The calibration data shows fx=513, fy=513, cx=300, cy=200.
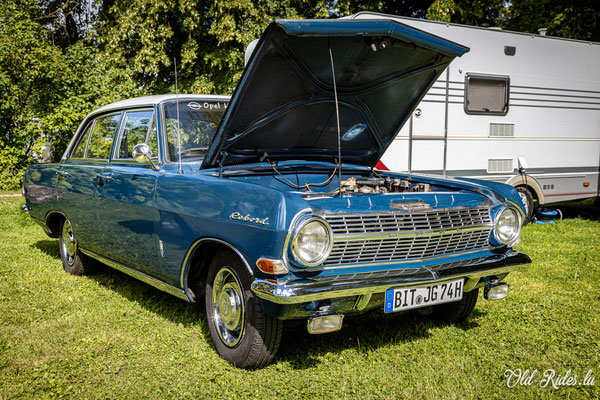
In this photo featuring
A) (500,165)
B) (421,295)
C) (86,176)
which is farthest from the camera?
(500,165)

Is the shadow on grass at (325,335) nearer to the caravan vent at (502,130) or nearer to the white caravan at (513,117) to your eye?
the white caravan at (513,117)

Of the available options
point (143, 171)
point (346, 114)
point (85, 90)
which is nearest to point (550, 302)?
point (346, 114)

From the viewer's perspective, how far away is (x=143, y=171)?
13.2ft

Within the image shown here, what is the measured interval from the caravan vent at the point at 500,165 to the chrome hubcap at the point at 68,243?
650cm

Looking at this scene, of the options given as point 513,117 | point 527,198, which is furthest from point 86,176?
point 527,198

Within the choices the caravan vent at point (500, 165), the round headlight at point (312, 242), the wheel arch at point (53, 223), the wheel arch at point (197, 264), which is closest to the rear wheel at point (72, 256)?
A: the wheel arch at point (53, 223)

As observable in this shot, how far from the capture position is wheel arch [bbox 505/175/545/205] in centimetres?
879

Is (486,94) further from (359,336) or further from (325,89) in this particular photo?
(359,336)

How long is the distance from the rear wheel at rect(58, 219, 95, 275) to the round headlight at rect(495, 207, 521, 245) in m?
3.99

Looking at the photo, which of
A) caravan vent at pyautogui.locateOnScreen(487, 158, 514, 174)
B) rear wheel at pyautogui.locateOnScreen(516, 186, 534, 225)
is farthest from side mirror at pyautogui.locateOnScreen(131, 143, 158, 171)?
rear wheel at pyautogui.locateOnScreen(516, 186, 534, 225)

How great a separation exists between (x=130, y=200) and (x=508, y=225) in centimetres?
282

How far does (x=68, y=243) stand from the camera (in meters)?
5.55

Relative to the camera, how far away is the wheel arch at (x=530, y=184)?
8789mm

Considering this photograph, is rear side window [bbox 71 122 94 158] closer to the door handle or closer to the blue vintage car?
the blue vintage car
